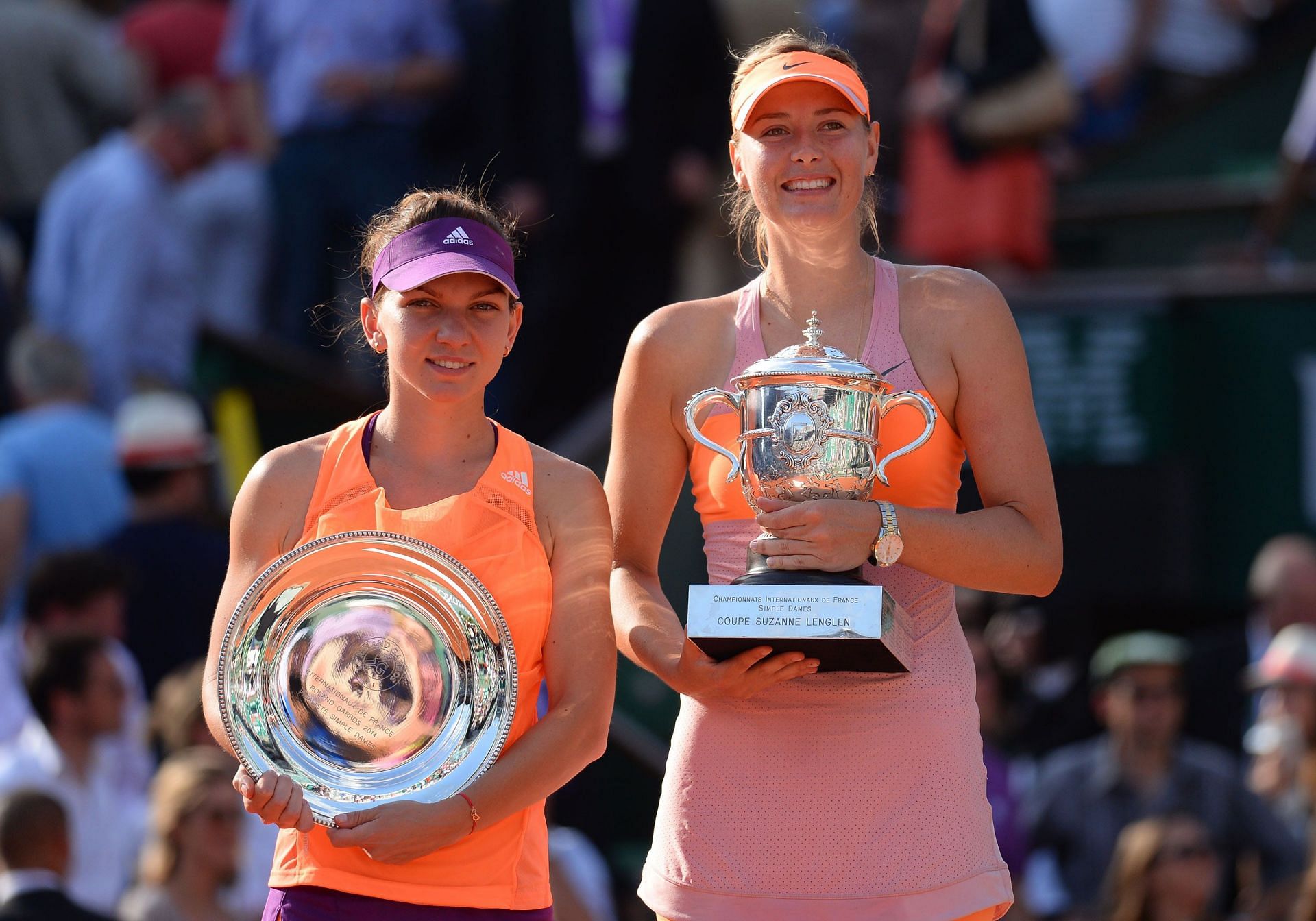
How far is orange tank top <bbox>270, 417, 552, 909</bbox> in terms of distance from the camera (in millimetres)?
2625

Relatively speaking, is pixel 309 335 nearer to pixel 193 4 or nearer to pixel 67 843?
pixel 193 4

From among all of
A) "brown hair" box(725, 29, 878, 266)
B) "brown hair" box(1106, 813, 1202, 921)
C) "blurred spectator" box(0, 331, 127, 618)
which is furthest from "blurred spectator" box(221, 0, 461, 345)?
"brown hair" box(725, 29, 878, 266)

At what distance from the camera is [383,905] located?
2.62 metres

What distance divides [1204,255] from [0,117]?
4.81 meters

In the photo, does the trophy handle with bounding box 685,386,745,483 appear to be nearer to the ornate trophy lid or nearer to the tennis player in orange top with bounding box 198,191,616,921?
the ornate trophy lid

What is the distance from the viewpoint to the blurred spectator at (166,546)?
614 cm

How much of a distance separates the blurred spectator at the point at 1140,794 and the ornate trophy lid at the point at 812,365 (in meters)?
3.66

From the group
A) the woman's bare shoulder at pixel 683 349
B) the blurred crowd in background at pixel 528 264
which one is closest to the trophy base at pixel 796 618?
the woman's bare shoulder at pixel 683 349

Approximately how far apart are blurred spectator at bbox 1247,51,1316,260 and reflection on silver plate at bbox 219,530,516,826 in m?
5.99

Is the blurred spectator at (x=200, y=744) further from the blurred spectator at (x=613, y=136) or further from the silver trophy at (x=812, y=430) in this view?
the silver trophy at (x=812, y=430)

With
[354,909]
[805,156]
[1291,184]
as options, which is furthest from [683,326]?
[1291,184]

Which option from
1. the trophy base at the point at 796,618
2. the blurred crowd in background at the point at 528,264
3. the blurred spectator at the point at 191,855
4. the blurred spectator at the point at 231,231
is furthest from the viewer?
the blurred spectator at the point at 231,231

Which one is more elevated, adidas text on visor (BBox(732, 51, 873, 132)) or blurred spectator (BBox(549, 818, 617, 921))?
adidas text on visor (BBox(732, 51, 873, 132))

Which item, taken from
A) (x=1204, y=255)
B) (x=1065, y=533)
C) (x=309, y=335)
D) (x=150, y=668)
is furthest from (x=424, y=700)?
(x=1204, y=255)
